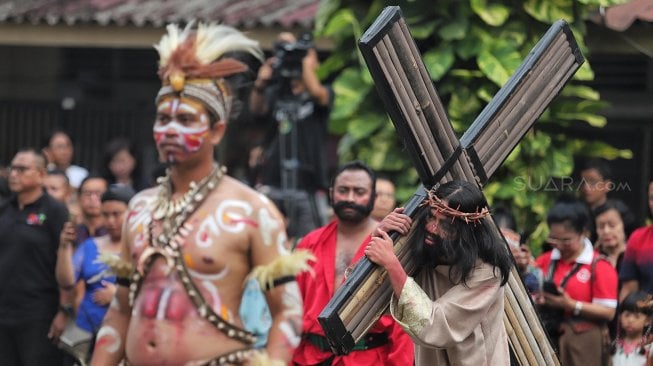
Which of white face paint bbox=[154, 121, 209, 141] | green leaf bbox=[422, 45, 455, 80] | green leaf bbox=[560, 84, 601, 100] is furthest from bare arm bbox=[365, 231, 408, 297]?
green leaf bbox=[560, 84, 601, 100]

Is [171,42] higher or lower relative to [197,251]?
→ higher

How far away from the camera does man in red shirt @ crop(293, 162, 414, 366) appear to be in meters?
8.38

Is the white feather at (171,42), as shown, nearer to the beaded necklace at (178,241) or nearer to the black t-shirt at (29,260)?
the beaded necklace at (178,241)

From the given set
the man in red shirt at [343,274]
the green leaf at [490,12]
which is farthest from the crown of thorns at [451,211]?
the green leaf at [490,12]

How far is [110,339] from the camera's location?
6.56 metres

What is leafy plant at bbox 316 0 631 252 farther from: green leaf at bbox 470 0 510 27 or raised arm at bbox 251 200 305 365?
raised arm at bbox 251 200 305 365

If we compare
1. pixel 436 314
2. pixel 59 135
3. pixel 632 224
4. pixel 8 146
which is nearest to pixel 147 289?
pixel 436 314

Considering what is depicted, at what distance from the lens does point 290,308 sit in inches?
251

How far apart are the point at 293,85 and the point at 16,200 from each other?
2.56 meters

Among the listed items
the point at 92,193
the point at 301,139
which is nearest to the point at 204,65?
the point at 92,193

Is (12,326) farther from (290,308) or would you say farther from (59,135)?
(290,308)

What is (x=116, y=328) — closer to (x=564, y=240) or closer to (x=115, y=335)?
(x=115, y=335)

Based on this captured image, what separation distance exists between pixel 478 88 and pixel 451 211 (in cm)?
457

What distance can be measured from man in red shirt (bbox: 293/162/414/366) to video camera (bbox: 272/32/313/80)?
2.64 meters
